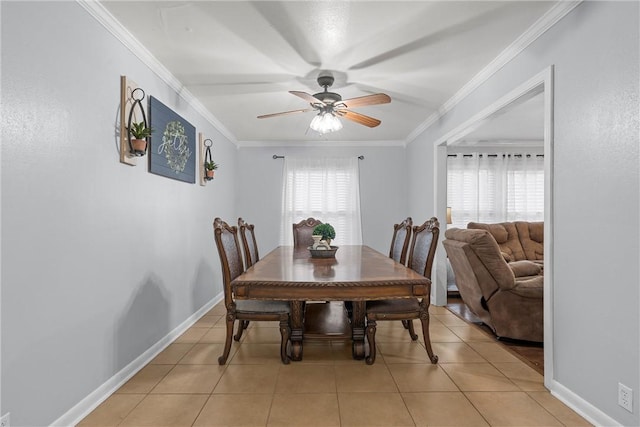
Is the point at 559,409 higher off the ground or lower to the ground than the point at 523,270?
lower

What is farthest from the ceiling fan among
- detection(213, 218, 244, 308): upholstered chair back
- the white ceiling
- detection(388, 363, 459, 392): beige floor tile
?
detection(388, 363, 459, 392): beige floor tile

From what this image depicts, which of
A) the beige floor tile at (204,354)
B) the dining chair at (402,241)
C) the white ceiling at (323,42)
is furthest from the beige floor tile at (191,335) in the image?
the white ceiling at (323,42)

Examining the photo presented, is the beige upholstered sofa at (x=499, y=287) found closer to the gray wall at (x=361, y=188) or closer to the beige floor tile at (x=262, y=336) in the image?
the beige floor tile at (x=262, y=336)

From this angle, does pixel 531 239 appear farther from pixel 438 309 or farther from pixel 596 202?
pixel 596 202

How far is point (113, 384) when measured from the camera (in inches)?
86.7

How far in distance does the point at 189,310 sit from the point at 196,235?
2.59 feet

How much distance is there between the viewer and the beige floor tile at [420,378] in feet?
7.36

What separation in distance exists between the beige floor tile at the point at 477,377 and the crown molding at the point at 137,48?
125 inches

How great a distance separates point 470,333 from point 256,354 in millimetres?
1979

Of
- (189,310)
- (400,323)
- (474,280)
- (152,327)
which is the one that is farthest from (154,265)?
(474,280)

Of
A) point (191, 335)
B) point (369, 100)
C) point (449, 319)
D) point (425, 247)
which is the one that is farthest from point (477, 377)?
point (191, 335)

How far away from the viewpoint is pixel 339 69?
9.75 feet

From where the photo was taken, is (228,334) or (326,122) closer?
(228,334)

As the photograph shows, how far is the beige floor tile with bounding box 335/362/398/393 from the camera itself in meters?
2.23
